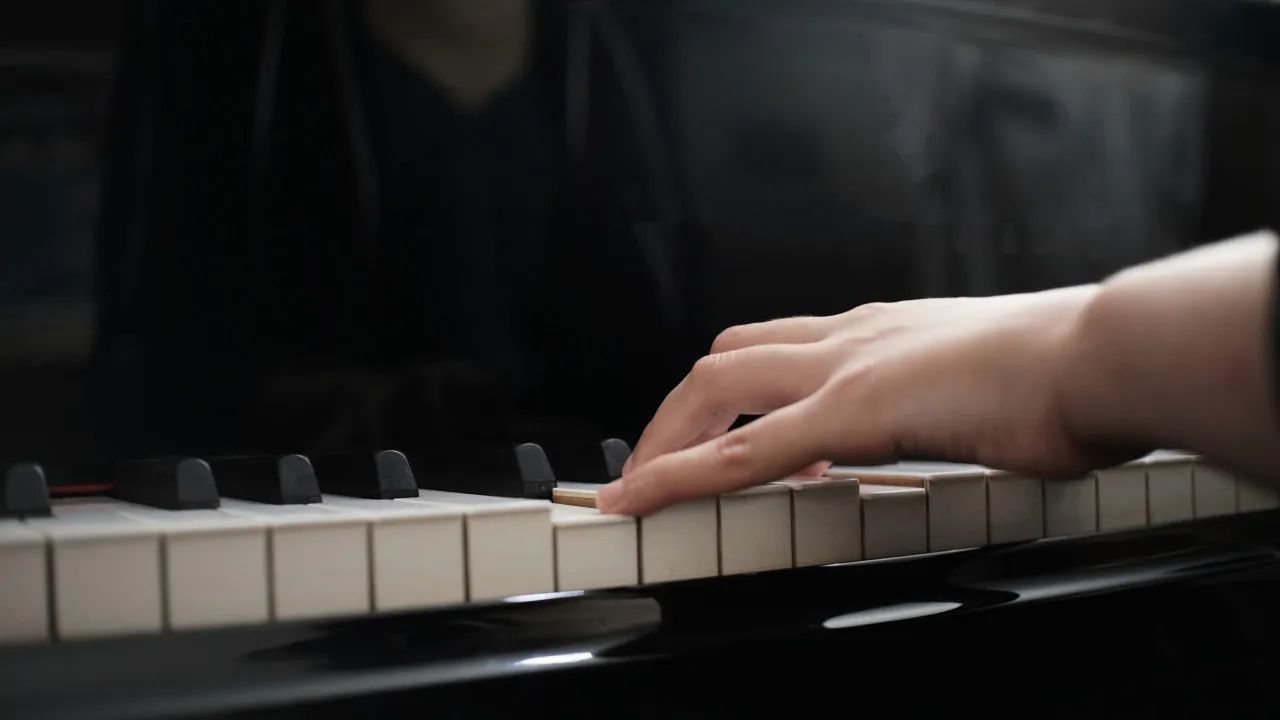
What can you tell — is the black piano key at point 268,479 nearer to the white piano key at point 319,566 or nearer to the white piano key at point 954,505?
the white piano key at point 319,566

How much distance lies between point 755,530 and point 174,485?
37 centimetres

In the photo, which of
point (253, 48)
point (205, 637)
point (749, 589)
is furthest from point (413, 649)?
point (253, 48)

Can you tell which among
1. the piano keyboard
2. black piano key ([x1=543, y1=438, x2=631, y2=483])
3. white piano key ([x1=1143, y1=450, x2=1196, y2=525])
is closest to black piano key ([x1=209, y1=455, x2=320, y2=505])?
the piano keyboard

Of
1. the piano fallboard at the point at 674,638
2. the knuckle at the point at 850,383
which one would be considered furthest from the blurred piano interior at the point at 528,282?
the knuckle at the point at 850,383

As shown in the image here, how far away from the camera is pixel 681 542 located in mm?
630

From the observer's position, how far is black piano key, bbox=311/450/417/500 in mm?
687

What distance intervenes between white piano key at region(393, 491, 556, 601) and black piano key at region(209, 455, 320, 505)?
0.43 feet

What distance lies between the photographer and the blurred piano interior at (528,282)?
0.59 m

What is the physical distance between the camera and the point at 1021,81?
1.17 m

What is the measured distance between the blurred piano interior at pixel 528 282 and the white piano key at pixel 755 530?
0.01 metres

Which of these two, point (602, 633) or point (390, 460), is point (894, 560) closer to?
point (602, 633)

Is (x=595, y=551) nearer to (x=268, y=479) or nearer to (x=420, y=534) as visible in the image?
(x=420, y=534)

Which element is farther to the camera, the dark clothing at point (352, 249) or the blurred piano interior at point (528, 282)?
the dark clothing at point (352, 249)

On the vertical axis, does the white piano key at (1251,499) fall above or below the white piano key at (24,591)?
below
